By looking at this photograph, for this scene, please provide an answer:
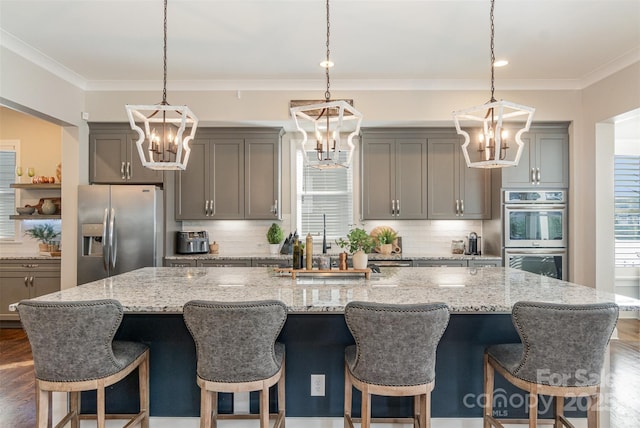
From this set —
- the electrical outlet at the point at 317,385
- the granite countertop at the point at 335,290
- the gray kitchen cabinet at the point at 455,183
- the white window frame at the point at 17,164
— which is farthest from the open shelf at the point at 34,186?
the gray kitchen cabinet at the point at 455,183

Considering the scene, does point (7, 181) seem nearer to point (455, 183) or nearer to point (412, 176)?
point (412, 176)

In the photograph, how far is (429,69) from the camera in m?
4.07

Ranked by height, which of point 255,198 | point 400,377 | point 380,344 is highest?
point 255,198

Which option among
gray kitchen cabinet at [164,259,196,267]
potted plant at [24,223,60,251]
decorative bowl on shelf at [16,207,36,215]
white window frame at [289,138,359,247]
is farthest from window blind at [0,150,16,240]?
white window frame at [289,138,359,247]

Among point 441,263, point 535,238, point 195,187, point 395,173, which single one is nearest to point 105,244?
point 195,187

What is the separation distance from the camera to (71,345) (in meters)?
1.75

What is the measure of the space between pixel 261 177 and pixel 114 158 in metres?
1.74

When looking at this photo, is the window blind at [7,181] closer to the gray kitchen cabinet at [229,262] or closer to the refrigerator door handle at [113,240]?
the refrigerator door handle at [113,240]

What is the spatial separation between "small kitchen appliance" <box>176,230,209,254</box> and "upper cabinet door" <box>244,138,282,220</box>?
0.63m

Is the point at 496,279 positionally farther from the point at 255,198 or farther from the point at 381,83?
the point at 255,198

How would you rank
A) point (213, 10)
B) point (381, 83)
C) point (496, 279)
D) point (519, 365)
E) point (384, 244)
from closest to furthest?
point (519, 365), point (496, 279), point (213, 10), point (381, 83), point (384, 244)

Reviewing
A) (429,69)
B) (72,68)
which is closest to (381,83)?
(429,69)

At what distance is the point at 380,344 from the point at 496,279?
133 cm

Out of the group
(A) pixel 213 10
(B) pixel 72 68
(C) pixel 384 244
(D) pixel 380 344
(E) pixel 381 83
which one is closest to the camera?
(D) pixel 380 344
